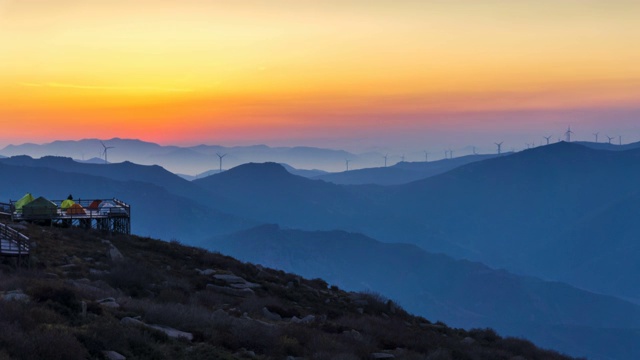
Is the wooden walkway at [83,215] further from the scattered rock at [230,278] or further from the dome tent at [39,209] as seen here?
the scattered rock at [230,278]

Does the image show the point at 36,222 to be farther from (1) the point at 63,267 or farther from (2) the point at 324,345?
(2) the point at 324,345

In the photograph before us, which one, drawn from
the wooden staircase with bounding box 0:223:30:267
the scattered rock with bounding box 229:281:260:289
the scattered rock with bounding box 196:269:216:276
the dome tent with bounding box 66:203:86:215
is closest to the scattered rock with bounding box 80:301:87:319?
the wooden staircase with bounding box 0:223:30:267

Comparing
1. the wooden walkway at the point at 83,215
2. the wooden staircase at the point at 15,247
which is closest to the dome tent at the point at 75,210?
the wooden walkway at the point at 83,215

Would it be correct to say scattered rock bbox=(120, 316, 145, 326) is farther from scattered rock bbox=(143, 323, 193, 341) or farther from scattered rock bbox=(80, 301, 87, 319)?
scattered rock bbox=(80, 301, 87, 319)

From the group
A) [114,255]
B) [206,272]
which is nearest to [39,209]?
[114,255]

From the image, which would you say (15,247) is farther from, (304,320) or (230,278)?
(304,320)

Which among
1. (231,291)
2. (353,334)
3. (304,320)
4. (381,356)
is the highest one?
(231,291)
